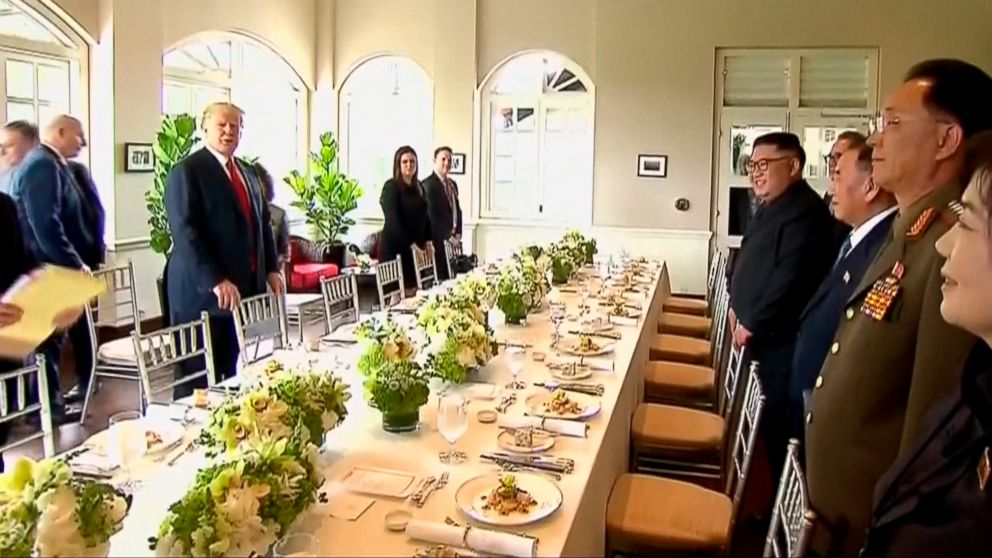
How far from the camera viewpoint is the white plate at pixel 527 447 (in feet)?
8.49

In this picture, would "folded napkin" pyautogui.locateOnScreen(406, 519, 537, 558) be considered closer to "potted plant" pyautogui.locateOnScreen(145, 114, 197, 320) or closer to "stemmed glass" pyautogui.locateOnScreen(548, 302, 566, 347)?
"stemmed glass" pyautogui.locateOnScreen(548, 302, 566, 347)

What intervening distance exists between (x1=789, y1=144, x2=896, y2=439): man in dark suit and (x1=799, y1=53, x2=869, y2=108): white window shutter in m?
7.18

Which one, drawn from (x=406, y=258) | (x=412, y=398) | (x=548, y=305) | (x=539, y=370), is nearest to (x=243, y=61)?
(x=406, y=258)

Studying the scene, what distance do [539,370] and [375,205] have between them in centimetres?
846

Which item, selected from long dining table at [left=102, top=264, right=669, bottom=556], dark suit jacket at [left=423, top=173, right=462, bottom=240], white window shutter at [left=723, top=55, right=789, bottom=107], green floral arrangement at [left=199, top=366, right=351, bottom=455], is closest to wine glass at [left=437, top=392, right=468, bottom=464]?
long dining table at [left=102, top=264, right=669, bottom=556]

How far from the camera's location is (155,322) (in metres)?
8.77

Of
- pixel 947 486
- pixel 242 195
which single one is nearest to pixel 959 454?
pixel 947 486

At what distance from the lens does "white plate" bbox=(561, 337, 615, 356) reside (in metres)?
3.97

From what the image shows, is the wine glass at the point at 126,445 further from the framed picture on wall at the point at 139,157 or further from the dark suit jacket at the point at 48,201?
the framed picture on wall at the point at 139,157

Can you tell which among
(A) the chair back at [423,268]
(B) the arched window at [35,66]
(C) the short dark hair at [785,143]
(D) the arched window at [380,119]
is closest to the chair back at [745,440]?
(C) the short dark hair at [785,143]

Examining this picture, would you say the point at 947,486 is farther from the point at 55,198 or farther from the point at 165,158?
the point at 165,158

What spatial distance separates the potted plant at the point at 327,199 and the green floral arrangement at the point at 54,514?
8.99 metres

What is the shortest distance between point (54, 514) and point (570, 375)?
2.16 meters

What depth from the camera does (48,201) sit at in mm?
5738
